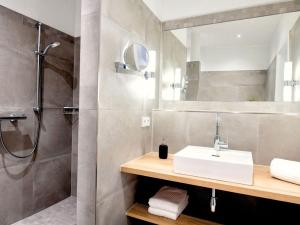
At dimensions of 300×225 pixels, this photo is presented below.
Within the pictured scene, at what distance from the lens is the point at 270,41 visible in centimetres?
161

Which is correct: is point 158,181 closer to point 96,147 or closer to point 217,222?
point 217,222

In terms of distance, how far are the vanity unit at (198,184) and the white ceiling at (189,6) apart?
4.28 feet

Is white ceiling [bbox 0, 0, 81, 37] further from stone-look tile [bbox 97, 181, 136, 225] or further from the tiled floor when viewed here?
the tiled floor

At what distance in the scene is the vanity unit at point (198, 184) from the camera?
105cm

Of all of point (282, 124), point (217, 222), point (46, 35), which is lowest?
point (217, 222)

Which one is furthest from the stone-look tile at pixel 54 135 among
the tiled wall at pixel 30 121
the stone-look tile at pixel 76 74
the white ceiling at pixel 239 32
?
the white ceiling at pixel 239 32

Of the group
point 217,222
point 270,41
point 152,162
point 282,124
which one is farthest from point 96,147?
point 270,41

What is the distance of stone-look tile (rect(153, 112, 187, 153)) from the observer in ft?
5.85

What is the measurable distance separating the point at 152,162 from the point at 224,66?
3.34 ft

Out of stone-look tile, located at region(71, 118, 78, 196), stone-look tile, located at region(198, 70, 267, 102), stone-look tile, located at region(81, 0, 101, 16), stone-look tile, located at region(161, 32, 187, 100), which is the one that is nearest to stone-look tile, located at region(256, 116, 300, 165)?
stone-look tile, located at region(198, 70, 267, 102)

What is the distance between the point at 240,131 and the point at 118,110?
0.98 metres

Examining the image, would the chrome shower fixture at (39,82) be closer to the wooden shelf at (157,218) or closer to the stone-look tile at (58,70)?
the stone-look tile at (58,70)

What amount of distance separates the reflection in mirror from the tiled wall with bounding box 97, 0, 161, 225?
36 centimetres

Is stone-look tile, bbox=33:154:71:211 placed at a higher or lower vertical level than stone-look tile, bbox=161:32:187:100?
lower
